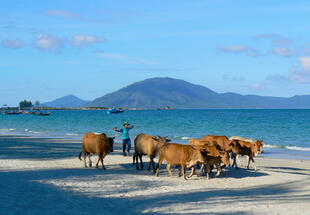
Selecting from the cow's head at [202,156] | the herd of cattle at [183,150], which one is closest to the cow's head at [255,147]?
the herd of cattle at [183,150]

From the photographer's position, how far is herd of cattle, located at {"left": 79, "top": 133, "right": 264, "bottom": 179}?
14852 mm

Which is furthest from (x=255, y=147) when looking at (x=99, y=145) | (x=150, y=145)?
(x=99, y=145)

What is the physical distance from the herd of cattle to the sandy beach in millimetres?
590

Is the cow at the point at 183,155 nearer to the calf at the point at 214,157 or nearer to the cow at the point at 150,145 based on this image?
the calf at the point at 214,157

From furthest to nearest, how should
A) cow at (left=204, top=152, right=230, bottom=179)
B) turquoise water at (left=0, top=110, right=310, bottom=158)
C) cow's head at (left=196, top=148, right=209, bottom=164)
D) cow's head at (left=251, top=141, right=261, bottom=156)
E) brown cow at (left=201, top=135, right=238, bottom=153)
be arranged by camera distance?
turquoise water at (left=0, top=110, right=310, bottom=158), cow's head at (left=251, top=141, right=261, bottom=156), brown cow at (left=201, top=135, right=238, bottom=153), cow at (left=204, top=152, right=230, bottom=179), cow's head at (left=196, top=148, right=209, bottom=164)

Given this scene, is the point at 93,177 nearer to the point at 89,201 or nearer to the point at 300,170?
the point at 89,201

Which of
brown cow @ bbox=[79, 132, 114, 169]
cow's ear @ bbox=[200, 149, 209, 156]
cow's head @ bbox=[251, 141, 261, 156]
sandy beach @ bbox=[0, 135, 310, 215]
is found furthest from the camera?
cow's head @ bbox=[251, 141, 261, 156]

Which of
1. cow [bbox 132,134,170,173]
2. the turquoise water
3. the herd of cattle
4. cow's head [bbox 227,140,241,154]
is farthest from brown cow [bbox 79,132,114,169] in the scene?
the turquoise water

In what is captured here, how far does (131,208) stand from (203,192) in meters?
3.16

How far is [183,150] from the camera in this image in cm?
1488

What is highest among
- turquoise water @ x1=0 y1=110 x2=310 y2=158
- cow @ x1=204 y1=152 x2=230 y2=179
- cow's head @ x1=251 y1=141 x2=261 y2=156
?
cow's head @ x1=251 y1=141 x2=261 y2=156

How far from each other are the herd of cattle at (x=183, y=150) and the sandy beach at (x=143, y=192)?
1.93 feet

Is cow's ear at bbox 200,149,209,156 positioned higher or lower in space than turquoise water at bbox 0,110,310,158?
higher

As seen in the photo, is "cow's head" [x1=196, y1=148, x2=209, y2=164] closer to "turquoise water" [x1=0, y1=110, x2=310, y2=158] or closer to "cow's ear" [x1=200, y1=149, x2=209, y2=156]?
"cow's ear" [x1=200, y1=149, x2=209, y2=156]
